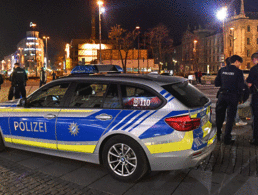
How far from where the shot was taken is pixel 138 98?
405 centimetres

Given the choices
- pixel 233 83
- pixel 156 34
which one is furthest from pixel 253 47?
pixel 233 83

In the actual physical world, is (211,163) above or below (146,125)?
below

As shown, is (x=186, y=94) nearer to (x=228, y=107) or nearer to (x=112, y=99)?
(x=112, y=99)

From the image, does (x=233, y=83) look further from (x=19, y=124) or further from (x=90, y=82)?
(x=19, y=124)

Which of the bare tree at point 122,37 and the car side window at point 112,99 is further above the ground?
the bare tree at point 122,37

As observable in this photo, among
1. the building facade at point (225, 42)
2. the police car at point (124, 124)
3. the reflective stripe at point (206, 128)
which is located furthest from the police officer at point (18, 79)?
the building facade at point (225, 42)

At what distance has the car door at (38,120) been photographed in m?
4.64

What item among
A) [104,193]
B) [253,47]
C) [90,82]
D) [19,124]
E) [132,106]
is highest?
[253,47]

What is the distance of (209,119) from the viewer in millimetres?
4352

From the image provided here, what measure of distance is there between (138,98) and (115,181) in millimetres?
1282

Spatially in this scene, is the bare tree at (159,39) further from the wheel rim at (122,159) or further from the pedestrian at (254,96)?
the wheel rim at (122,159)

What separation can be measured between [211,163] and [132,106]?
186 cm

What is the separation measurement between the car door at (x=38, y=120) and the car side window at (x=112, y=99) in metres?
0.87

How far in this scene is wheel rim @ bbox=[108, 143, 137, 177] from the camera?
400 centimetres
